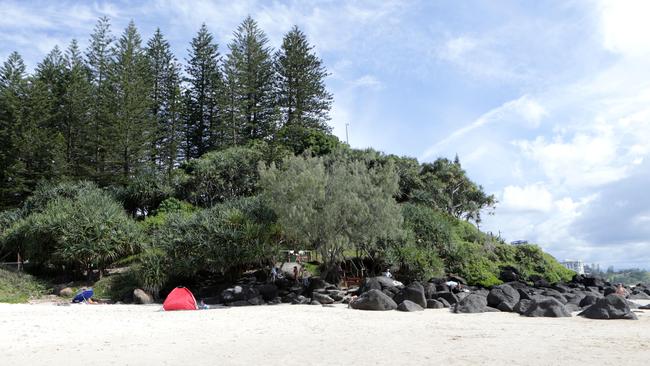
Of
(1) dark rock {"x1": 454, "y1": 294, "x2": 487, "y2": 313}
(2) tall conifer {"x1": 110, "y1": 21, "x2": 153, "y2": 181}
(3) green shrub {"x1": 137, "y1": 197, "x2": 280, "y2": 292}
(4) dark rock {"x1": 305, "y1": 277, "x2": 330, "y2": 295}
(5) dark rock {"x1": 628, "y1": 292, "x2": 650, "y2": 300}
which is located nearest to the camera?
(1) dark rock {"x1": 454, "y1": 294, "x2": 487, "y2": 313}

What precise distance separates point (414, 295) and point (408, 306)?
727mm

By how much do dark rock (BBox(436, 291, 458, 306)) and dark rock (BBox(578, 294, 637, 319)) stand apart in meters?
3.25

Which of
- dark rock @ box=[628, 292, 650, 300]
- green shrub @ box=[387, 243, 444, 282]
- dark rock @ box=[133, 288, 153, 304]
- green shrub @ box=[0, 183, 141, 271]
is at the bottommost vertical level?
dark rock @ box=[628, 292, 650, 300]

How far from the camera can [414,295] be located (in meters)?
13.1

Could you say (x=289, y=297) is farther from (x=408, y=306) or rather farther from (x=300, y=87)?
(x=300, y=87)

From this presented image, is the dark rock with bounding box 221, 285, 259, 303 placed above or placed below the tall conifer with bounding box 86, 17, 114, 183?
below

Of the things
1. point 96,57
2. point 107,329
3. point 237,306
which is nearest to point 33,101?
point 96,57

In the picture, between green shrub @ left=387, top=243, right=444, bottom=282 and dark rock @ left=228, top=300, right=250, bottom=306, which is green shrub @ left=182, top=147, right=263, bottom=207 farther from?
dark rock @ left=228, top=300, right=250, bottom=306

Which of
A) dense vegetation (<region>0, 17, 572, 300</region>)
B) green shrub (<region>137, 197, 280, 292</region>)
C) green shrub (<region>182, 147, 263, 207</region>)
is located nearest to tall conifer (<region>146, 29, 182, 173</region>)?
dense vegetation (<region>0, 17, 572, 300</region>)

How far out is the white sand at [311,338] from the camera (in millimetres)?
6727

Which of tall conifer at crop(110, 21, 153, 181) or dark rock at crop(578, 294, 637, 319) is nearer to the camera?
dark rock at crop(578, 294, 637, 319)

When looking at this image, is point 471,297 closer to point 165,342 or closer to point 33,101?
point 165,342

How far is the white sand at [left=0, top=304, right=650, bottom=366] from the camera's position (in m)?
6.73

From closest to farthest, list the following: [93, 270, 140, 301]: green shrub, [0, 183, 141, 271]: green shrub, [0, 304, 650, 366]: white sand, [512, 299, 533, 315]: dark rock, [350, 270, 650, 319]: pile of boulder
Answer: [0, 304, 650, 366]: white sand
[350, 270, 650, 319]: pile of boulder
[512, 299, 533, 315]: dark rock
[93, 270, 140, 301]: green shrub
[0, 183, 141, 271]: green shrub
